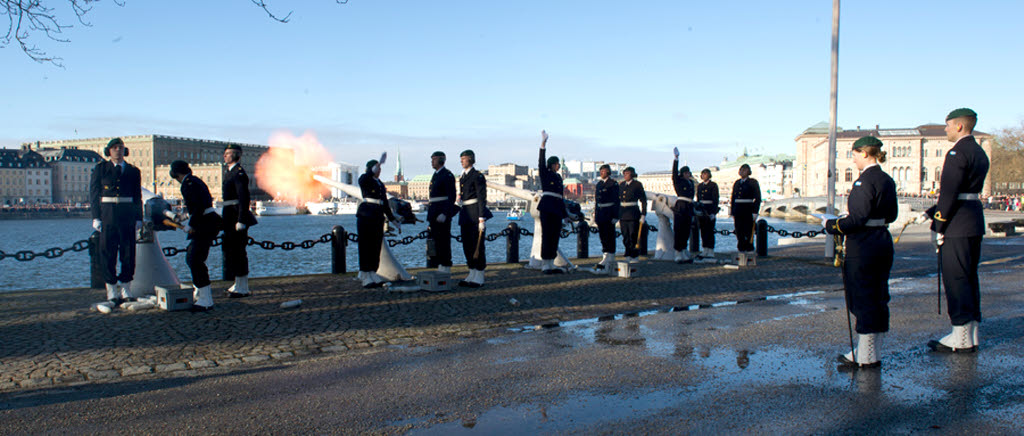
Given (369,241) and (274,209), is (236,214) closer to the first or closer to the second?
(369,241)

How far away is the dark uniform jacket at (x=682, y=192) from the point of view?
14.8m

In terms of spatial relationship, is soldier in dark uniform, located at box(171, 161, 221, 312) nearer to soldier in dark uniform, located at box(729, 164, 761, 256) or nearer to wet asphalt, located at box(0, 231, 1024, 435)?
wet asphalt, located at box(0, 231, 1024, 435)

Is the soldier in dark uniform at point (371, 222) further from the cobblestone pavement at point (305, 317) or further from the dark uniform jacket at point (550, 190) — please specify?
the dark uniform jacket at point (550, 190)

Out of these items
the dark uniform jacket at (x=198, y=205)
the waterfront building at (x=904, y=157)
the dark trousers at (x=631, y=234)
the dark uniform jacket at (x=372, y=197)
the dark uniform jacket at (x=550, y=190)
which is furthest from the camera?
the waterfront building at (x=904, y=157)

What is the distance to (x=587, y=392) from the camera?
4949mm

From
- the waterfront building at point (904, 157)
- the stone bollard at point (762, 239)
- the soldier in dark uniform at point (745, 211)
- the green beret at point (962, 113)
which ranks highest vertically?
the waterfront building at point (904, 157)

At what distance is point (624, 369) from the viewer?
221 inches

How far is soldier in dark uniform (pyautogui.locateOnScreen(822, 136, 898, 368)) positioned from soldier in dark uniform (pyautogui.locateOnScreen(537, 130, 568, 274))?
6879mm

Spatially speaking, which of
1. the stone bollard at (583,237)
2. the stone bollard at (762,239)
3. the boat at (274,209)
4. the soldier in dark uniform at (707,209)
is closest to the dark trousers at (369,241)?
the stone bollard at (583,237)

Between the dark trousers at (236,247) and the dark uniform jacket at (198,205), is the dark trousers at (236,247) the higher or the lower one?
the lower one

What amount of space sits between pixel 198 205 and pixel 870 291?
7762mm

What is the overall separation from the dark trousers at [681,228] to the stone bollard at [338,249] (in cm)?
706

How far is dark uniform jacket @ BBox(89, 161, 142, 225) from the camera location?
902 centimetres

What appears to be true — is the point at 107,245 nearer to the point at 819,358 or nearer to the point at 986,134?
the point at 819,358
